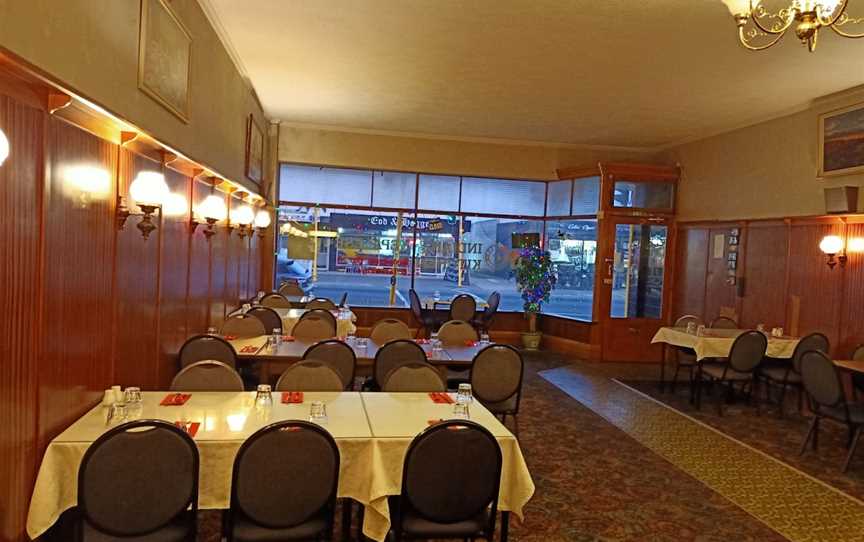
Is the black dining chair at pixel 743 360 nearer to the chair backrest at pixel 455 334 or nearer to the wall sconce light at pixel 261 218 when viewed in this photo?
the chair backrest at pixel 455 334

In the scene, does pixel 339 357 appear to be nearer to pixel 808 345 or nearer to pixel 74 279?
pixel 74 279

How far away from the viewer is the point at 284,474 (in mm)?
2645

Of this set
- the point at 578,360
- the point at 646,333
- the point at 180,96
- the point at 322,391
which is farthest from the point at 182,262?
the point at 646,333

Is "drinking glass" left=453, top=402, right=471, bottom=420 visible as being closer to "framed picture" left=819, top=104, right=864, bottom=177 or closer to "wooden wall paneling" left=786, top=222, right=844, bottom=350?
"wooden wall paneling" left=786, top=222, right=844, bottom=350

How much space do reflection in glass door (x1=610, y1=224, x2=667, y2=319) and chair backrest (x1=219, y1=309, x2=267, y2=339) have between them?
6.23 meters

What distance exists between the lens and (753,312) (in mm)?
8102

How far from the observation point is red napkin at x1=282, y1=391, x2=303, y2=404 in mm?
3617

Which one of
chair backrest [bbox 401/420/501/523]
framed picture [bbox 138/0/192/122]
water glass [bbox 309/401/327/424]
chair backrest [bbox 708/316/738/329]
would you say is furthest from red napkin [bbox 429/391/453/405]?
chair backrest [bbox 708/316/738/329]

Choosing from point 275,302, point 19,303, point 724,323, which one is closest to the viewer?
point 19,303

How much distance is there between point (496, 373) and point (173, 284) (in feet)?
9.05

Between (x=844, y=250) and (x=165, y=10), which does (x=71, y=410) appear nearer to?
(x=165, y=10)

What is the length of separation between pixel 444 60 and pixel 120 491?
502cm

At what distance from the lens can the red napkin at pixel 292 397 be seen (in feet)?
11.9

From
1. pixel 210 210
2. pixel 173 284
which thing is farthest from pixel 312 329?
pixel 173 284
